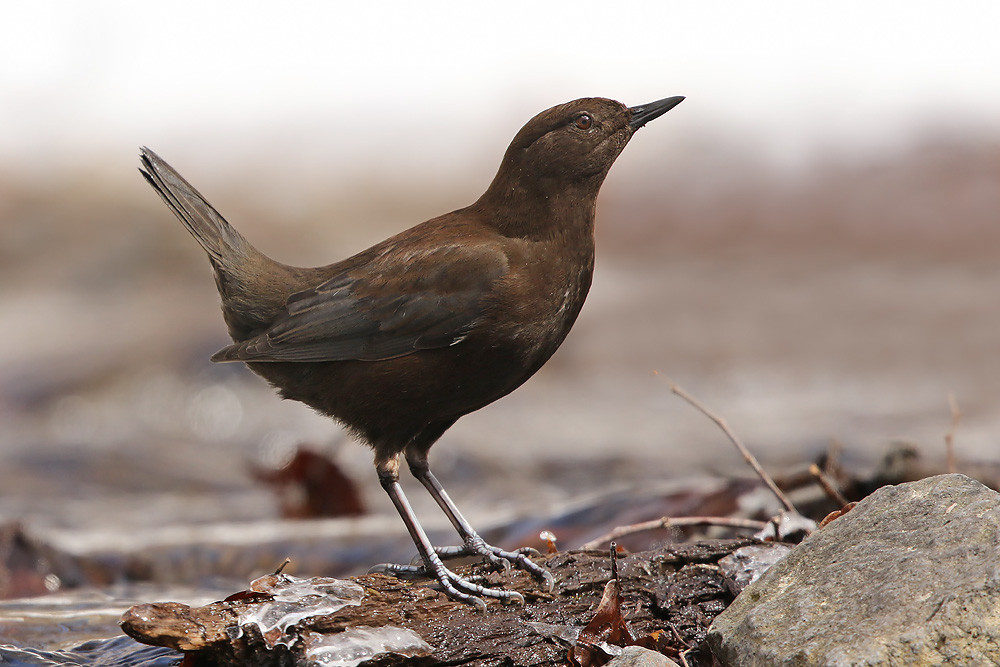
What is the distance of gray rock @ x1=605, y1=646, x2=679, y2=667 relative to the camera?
2916mm

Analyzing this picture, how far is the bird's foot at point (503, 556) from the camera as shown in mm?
3740

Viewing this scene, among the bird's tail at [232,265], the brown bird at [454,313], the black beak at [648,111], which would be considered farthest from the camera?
the bird's tail at [232,265]

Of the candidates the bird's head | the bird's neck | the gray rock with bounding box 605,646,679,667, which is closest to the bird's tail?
the bird's neck

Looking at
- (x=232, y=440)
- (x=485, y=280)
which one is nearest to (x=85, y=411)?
(x=232, y=440)

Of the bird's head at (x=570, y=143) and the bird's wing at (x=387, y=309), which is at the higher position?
the bird's head at (x=570, y=143)

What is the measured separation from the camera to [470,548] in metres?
4.16

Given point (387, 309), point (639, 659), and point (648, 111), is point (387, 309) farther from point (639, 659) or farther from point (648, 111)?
point (639, 659)

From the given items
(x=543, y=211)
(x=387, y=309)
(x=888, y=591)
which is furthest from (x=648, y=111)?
(x=888, y=591)

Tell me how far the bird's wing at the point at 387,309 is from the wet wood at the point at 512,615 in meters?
0.91

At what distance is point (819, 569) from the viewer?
308 centimetres

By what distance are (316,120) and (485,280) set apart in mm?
15283

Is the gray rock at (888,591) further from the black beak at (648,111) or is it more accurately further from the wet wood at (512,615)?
the black beak at (648,111)

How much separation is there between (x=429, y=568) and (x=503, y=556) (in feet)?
0.94

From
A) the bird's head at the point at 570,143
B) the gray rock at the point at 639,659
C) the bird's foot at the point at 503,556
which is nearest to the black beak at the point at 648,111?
the bird's head at the point at 570,143
